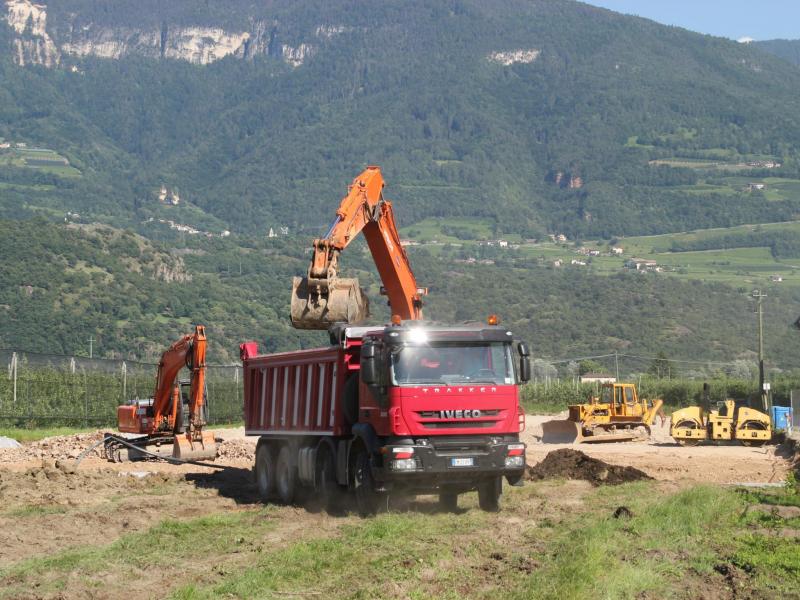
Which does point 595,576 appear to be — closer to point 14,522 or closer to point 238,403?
point 14,522

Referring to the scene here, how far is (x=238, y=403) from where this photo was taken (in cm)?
6306

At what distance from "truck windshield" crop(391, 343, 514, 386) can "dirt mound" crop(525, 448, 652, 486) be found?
6483mm

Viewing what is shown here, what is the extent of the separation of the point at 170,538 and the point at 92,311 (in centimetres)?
9593

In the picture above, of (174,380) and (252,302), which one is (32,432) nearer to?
(174,380)

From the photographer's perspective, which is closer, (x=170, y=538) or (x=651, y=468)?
(x=170, y=538)

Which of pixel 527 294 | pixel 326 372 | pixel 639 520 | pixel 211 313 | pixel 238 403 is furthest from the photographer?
pixel 527 294

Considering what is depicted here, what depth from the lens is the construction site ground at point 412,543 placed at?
14.6 m

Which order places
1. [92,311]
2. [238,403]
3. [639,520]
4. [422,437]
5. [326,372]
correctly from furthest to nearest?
[92,311] < [238,403] < [326,372] < [422,437] < [639,520]

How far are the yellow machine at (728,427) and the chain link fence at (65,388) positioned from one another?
59.9 feet

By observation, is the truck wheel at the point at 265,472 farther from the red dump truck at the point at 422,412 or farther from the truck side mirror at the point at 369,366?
the truck side mirror at the point at 369,366

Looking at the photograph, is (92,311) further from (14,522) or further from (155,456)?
(14,522)

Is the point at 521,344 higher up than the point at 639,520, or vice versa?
the point at 521,344

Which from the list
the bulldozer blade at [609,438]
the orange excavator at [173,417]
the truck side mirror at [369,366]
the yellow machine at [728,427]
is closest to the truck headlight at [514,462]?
the truck side mirror at [369,366]

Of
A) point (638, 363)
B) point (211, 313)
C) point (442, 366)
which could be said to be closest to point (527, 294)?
point (638, 363)
